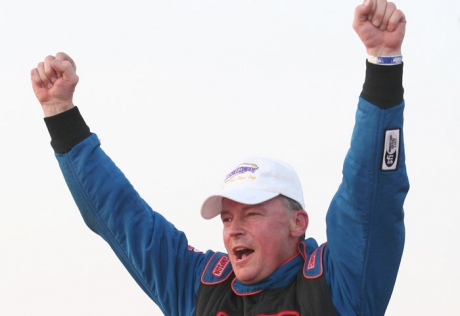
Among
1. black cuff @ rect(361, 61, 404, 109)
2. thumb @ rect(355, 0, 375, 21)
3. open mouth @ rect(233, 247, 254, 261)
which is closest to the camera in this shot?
thumb @ rect(355, 0, 375, 21)

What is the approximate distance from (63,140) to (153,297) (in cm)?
90

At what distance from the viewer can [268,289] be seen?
4.10 meters

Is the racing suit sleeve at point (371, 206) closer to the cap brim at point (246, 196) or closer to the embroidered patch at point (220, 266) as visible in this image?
the cap brim at point (246, 196)

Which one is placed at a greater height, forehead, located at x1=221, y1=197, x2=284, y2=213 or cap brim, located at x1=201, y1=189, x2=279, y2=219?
cap brim, located at x1=201, y1=189, x2=279, y2=219

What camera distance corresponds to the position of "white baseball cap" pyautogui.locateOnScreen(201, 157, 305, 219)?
4160 mm

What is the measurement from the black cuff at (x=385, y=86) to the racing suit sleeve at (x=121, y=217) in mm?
1348

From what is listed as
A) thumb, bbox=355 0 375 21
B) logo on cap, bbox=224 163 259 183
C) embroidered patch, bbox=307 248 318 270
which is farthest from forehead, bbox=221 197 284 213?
thumb, bbox=355 0 375 21

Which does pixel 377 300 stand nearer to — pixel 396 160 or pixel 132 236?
pixel 396 160

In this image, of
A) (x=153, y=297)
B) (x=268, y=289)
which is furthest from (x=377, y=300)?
(x=153, y=297)

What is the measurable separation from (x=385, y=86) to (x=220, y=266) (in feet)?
4.28

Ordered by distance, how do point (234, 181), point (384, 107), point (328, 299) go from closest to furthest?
point (384, 107)
point (328, 299)
point (234, 181)

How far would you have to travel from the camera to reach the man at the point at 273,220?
11.9 ft

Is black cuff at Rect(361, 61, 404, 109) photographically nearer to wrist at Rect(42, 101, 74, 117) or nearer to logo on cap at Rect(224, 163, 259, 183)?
logo on cap at Rect(224, 163, 259, 183)

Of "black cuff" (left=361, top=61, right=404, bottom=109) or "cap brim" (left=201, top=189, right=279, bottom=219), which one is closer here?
"black cuff" (left=361, top=61, right=404, bottom=109)
